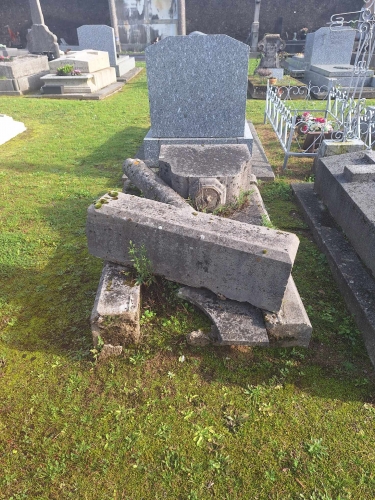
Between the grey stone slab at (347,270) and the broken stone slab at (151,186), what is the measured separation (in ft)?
5.26

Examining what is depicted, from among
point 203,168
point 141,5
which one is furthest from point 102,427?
point 141,5

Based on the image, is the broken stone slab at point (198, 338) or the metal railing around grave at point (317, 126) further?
the metal railing around grave at point (317, 126)

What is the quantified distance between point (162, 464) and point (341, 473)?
1024 millimetres

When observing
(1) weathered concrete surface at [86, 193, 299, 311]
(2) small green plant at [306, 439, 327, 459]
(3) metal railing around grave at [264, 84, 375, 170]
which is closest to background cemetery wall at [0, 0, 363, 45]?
(3) metal railing around grave at [264, 84, 375, 170]

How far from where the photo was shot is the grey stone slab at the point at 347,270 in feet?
9.19

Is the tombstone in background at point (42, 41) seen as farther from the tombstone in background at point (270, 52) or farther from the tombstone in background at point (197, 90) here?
the tombstone in background at point (197, 90)

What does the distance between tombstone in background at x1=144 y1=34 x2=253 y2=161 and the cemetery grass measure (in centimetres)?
250

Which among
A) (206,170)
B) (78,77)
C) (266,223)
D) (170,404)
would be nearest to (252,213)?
(266,223)

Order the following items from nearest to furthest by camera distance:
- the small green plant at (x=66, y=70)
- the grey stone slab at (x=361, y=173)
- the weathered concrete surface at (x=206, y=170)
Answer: the weathered concrete surface at (x=206, y=170)
the grey stone slab at (x=361, y=173)
the small green plant at (x=66, y=70)

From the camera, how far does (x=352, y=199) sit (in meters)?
3.58

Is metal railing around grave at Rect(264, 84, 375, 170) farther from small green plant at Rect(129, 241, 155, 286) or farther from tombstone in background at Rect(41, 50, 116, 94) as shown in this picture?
tombstone in background at Rect(41, 50, 116, 94)

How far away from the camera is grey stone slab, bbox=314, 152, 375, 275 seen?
10.7 feet

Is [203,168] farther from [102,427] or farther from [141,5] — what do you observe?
[141,5]

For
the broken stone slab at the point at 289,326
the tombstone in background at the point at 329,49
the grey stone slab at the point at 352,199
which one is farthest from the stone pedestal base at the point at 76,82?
the broken stone slab at the point at 289,326
